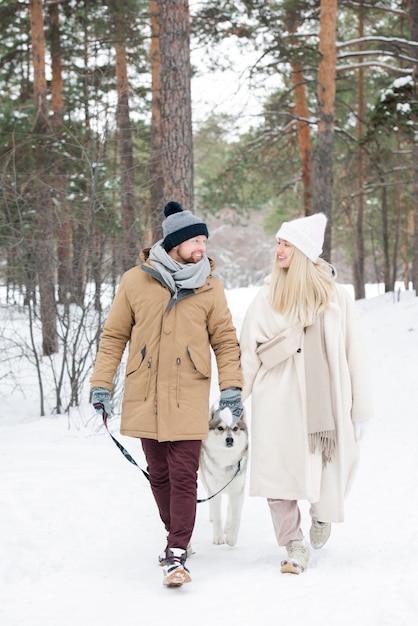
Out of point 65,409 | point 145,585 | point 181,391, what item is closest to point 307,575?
point 145,585

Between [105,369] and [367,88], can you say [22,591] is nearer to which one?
[105,369]

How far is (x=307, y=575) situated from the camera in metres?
3.70

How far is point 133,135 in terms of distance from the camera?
13797mm

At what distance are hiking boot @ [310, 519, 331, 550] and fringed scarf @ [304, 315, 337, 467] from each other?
1.34 feet

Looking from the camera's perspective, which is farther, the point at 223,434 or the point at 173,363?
the point at 223,434

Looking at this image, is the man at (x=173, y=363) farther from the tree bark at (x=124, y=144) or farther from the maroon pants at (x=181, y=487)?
the tree bark at (x=124, y=144)

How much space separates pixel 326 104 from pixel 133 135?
12.3ft

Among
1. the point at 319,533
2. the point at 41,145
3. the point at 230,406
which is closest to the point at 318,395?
the point at 230,406

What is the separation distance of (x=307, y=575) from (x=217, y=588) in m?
0.49

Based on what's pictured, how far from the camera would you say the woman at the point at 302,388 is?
3.90 metres

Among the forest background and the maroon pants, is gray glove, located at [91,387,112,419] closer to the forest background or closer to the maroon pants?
the maroon pants

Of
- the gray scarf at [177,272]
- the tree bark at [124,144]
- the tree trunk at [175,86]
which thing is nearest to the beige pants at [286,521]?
the gray scarf at [177,272]

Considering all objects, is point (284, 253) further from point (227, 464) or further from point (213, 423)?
point (227, 464)

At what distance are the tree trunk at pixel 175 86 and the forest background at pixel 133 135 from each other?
12mm
